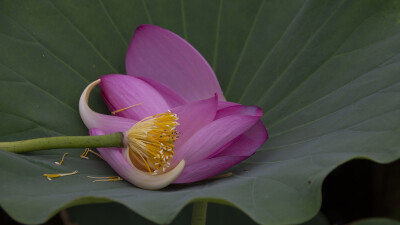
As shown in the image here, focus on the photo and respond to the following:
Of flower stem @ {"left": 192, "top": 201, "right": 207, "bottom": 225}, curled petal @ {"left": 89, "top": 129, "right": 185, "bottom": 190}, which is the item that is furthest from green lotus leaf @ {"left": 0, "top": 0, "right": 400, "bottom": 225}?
flower stem @ {"left": 192, "top": 201, "right": 207, "bottom": 225}

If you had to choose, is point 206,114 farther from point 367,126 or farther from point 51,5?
point 51,5

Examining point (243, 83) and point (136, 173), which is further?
point (243, 83)

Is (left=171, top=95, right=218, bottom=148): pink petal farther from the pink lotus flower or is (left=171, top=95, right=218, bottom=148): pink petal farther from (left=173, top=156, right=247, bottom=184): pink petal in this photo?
(left=173, top=156, right=247, bottom=184): pink petal

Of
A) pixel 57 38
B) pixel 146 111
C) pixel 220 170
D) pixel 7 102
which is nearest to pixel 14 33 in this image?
pixel 57 38

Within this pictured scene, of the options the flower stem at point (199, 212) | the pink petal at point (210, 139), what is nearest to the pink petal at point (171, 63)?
the pink petal at point (210, 139)

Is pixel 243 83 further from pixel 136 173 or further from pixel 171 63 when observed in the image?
pixel 136 173

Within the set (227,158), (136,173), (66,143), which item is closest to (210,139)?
(227,158)
